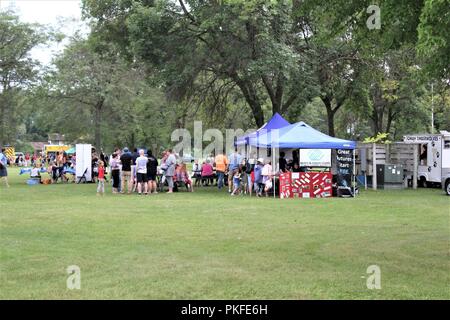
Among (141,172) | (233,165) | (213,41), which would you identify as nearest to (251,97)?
(213,41)

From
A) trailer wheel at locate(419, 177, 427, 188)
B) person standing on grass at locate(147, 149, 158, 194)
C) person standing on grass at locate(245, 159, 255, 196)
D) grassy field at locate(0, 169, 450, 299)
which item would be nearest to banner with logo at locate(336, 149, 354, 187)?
person standing on grass at locate(245, 159, 255, 196)

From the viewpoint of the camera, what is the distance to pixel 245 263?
849 cm

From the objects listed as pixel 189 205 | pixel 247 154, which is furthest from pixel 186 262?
pixel 247 154

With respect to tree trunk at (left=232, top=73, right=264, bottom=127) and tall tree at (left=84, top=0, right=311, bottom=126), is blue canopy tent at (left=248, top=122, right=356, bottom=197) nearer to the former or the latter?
tall tree at (left=84, top=0, right=311, bottom=126)

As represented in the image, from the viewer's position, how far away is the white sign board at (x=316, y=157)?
22.0m

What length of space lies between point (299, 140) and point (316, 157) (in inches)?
56.6

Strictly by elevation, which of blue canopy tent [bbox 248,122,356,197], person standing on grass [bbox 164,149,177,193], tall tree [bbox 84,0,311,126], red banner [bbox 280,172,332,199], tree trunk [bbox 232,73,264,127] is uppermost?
tall tree [bbox 84,0,311,126]

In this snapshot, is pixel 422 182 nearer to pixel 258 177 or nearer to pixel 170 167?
pixel 258 177

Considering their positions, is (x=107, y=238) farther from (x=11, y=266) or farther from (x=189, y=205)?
(x=189, y=205)

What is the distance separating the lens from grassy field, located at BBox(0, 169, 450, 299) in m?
6.99

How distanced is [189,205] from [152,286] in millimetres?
10171

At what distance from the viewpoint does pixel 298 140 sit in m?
21.0

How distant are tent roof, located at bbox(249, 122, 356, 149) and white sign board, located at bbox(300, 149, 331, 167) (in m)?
0.76
